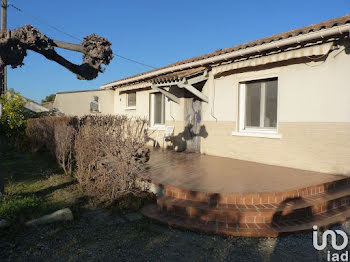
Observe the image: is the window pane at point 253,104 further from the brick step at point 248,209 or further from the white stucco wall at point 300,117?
the brick step at point 248,209

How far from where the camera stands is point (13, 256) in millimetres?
3551

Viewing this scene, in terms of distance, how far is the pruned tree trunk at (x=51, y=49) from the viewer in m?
4.52

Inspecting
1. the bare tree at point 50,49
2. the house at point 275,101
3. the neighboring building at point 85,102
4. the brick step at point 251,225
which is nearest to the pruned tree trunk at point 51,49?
the bare tree at point 50,49

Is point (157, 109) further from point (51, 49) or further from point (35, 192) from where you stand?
point (51, 49)

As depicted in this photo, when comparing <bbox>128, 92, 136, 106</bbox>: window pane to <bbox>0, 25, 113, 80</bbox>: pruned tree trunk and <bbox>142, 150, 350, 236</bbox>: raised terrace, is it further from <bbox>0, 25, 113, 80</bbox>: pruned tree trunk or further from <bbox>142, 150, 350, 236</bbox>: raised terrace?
<bbox>0, 25, 113, 80</bbox>: pruned tree trunk

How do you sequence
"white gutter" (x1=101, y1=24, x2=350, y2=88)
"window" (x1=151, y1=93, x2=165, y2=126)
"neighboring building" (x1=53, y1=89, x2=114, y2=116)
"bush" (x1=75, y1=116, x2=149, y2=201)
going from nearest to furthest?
1. "bush" (x1=75, y1=116, x2=149, y2=201)
2. "white gutter" (x1=101, y1=24, x2=350, y2=88)
3. "window" (x1=151, y1=93, x2=165, y2=126)
4. "neighboring building" (x1=53, y1=89, x2=114, y2=116)

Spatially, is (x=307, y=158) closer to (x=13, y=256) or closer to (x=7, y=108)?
(x=13, y=256)

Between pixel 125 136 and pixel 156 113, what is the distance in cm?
821

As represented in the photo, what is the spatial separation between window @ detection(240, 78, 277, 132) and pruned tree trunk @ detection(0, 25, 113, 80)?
216 inches

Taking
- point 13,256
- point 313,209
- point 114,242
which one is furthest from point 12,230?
point 313,209

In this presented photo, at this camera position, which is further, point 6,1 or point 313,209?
point 6,1

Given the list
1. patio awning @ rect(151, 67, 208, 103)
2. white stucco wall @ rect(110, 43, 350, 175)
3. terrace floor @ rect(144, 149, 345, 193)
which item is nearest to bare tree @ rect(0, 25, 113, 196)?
terrace floor @ rect(144, 149, 345, 193)

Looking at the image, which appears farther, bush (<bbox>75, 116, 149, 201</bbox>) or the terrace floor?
bush (<bbox>75, 116, 149, 201</bbox>)

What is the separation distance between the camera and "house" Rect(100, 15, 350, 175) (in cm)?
671
